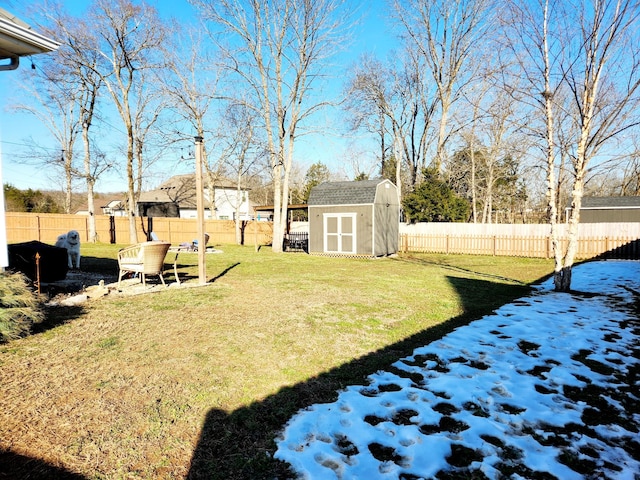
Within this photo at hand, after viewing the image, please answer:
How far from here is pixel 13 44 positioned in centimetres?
382

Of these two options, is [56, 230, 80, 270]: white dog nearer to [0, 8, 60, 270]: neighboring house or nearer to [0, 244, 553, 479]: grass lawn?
[0, 244, 553, 479]: grass lawn

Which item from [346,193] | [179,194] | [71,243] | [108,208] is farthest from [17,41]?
[108,208]

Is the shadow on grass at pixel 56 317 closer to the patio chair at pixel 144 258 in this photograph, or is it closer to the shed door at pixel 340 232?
the patio chair at pixel 144 258

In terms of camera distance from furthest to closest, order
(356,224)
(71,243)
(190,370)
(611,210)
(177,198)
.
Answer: (177,198) → (611,210) → (356,224) → (71,243) → (190,370)

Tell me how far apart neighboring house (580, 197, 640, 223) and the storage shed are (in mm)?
17034

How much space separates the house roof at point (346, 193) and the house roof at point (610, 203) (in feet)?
59.6

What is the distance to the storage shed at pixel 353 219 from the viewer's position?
1610cm

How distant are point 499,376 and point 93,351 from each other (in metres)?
4.21

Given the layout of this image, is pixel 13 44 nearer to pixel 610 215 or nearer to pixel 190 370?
pixel 190 370

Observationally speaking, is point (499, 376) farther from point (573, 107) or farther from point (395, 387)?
point (573, 107)

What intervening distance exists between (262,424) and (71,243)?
29.0 feet

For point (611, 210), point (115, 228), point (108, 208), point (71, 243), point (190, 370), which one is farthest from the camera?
point (108, 208)

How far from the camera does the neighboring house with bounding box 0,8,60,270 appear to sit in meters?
3.60

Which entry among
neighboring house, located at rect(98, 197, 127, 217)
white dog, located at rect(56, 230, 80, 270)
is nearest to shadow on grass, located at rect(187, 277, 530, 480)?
white dog, located at rect(56, 230, 80, 270)
